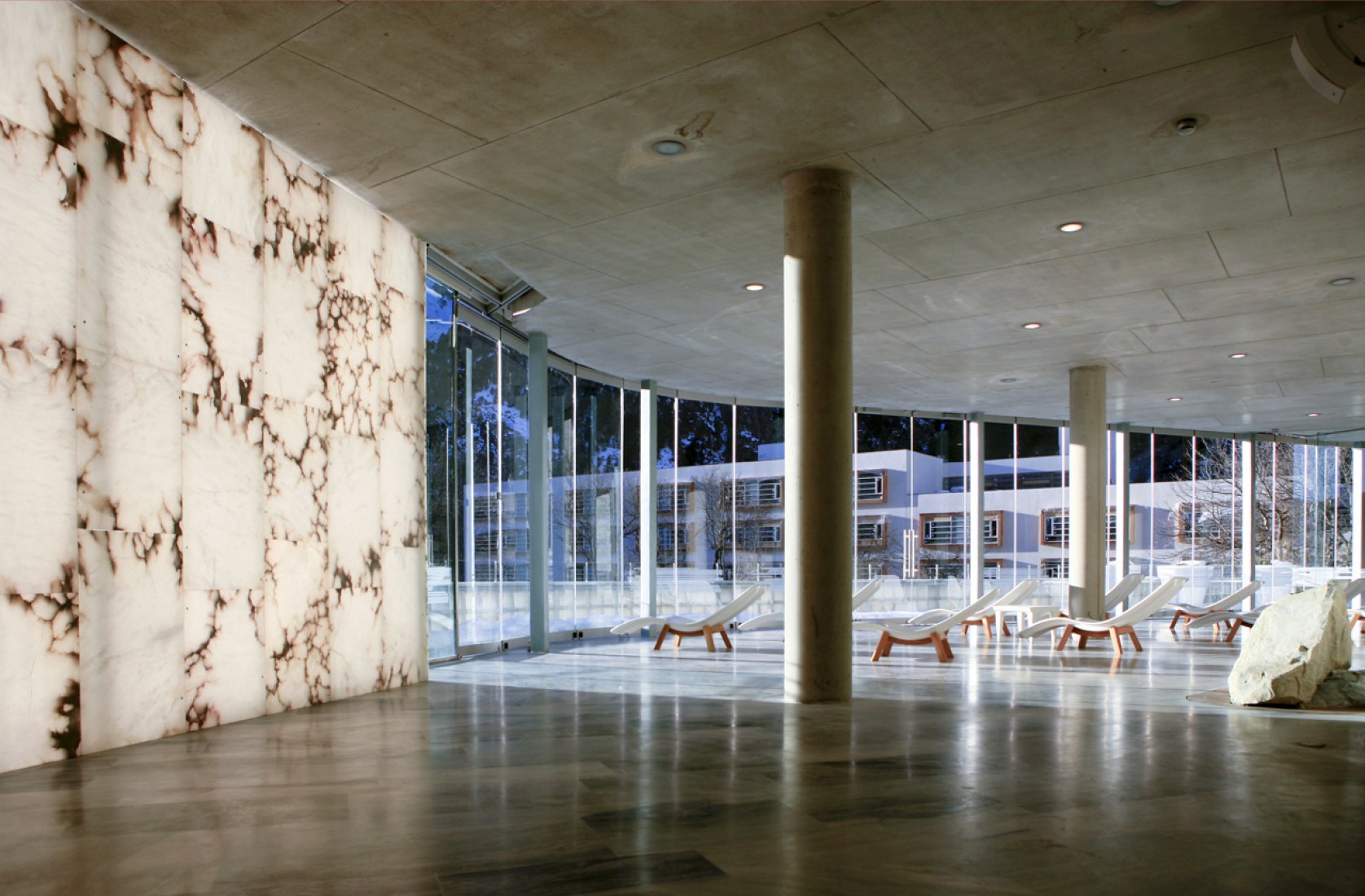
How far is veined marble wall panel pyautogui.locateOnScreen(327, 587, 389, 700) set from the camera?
24.8 feet

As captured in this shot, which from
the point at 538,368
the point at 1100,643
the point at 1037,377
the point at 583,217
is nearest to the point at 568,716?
the point at 583,217

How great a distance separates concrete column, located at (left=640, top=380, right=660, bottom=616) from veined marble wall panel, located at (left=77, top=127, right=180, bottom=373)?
10.0 meters

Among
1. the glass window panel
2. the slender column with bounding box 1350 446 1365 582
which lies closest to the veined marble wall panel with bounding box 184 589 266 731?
the glass window panel

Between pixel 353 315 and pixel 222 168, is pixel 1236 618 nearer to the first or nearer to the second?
pixel 353 315

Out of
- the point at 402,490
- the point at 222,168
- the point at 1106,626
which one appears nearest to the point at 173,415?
the point at 222,168

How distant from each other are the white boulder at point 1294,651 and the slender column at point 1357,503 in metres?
16.7

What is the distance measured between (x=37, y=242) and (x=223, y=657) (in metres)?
2.74

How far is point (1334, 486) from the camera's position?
22172mm

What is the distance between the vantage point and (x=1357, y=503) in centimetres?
2200

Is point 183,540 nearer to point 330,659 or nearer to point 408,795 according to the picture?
point 330,659

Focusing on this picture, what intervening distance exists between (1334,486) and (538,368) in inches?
750

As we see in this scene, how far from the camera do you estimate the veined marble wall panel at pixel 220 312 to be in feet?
20.5

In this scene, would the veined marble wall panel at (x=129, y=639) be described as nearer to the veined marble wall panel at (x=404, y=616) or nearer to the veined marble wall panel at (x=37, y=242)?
the veined marble wall panel at (x=37, y=242)

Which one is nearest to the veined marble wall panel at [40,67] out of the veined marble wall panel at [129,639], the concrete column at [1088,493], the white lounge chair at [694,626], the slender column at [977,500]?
the veined marble wall panel at [129,639]
